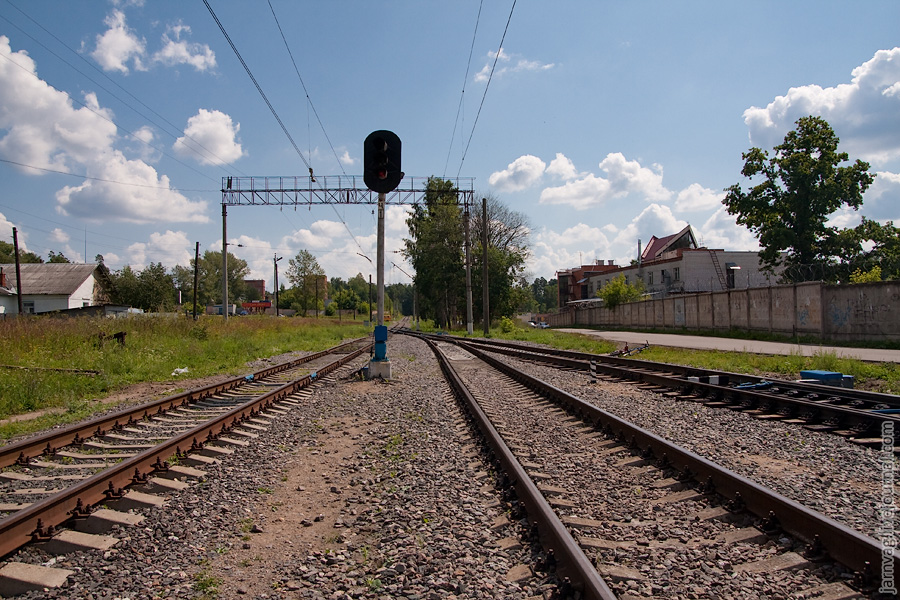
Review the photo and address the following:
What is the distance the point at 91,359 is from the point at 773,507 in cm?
1525

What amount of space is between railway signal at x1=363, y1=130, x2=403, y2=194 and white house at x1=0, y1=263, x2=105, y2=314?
48.7 metres

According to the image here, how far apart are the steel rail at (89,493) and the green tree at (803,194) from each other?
3904 centimetres

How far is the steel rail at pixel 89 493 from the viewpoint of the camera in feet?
12.0

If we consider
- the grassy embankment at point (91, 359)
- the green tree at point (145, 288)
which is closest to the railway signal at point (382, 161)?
the grassy embankment at point (91, 359)

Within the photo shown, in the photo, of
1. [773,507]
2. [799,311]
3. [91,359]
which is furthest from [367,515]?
[799,311]

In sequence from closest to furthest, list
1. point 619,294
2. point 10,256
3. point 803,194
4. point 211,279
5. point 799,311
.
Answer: point 799,311
point 803,194
point 619,294
point 10,256
point 211,279

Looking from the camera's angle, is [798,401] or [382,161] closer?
[798,401]

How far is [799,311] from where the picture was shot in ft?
78.7

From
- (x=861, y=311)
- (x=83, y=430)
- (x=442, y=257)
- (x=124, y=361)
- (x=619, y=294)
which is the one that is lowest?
(x=83, y=430)

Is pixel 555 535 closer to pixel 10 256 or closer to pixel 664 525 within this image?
pixel 664 525

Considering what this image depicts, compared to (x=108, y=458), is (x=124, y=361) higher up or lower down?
higher up

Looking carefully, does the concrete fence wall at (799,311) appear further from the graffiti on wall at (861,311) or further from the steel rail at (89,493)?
the steel rail at (89,493)

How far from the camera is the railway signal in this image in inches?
460

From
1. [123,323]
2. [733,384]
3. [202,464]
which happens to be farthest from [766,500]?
[123,323]
